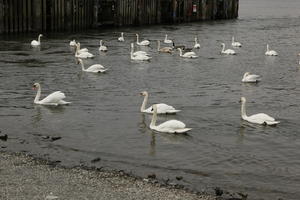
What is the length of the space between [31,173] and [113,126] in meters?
5.87

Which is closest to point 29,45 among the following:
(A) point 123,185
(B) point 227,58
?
(B) point 227,58

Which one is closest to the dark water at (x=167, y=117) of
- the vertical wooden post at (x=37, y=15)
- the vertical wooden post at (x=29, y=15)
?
the vertical wooden post at (x=29, y=15)

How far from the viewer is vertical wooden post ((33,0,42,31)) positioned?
151ft

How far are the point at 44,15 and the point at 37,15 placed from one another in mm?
884

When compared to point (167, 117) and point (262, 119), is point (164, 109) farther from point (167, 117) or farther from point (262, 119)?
point (262, 119)

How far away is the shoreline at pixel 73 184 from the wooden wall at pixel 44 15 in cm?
3199

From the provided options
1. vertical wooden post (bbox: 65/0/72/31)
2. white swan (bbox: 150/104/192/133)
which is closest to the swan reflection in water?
white swan (bbox: 150/104/192/133)

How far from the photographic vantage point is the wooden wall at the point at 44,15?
144 feet

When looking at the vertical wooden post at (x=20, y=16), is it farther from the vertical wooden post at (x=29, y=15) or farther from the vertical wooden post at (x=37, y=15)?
the vertical wooden post at (x=37, y=15)

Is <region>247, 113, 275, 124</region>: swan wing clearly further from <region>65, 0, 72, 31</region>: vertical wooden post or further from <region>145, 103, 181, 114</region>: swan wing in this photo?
<region>65, 0, 72, 31</region>: vertical wooden post

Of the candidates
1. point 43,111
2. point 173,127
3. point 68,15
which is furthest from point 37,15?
point 173,127

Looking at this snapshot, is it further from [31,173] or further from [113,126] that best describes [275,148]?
[31,173]

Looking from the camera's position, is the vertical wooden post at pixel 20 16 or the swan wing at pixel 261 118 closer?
the swan wing at pixel 261 118

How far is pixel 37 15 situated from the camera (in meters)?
46.8
